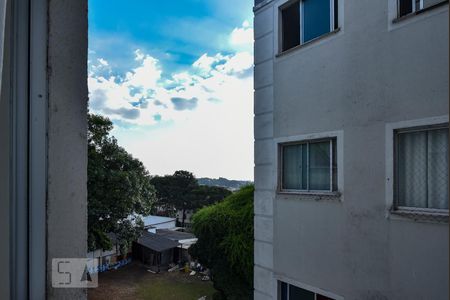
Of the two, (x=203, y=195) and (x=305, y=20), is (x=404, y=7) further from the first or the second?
(x=203, y=195)

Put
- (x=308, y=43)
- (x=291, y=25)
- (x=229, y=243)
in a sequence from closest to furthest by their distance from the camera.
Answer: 1. (x=308, y=43)
2. (x=291, y=25)
3. (x=229, y=243)

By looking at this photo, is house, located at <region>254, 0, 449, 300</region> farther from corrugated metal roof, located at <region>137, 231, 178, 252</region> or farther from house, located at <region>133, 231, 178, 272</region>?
house, located at <region>133, 231, 178, 272</region>

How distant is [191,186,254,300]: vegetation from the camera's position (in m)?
4.10

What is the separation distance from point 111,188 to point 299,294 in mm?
4513

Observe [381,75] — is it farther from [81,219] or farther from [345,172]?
[81,219]

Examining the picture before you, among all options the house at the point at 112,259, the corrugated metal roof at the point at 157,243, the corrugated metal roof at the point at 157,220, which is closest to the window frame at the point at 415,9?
the house at the point at 112,259

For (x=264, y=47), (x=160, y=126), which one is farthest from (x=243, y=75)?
(x=160, y=126)

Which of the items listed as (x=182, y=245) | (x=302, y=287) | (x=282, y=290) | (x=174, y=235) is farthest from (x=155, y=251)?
(x=302, y=287)

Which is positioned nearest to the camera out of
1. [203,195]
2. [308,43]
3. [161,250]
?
[308,43]

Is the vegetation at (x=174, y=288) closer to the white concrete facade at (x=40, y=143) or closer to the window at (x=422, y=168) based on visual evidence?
the window at (x=422, y=168)

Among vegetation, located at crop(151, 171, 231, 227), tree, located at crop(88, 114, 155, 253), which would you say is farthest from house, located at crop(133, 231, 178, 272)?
vegetation, located at crop(151, 171, 231, 227)

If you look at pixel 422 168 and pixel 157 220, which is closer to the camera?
pixel 422 168

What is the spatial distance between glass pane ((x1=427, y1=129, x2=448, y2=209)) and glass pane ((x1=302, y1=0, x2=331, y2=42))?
1.22 metres

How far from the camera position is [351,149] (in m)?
2.27
